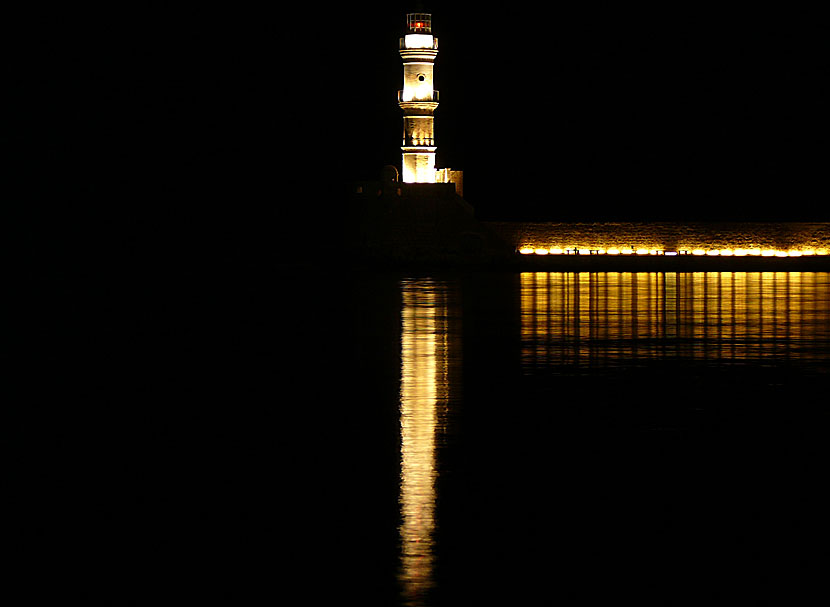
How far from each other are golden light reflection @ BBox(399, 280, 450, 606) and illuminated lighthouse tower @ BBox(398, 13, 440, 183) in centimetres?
2416

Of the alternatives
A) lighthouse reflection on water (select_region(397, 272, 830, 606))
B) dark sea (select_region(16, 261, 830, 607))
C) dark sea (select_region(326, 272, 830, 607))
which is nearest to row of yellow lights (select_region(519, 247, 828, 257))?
lighthouse reflection on water (select_region(397, 272, 830, 606))

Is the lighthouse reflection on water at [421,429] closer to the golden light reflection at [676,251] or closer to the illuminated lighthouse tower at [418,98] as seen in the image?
the illuminated lighthouse tower at [418,98]

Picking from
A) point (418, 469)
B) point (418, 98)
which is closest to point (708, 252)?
point (418, 98)

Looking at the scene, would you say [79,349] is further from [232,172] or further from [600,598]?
[232,172]

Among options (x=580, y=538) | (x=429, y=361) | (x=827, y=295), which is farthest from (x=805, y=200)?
(x=580, y=538)

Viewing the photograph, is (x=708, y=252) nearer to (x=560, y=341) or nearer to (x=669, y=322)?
(x=669, y=322)

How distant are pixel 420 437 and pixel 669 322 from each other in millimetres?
9715

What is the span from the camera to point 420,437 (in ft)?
25.9

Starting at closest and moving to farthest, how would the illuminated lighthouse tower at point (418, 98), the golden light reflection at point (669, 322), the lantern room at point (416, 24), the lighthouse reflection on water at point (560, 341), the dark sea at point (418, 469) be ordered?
the dark sea at point (418, 469), the lighthouse reflection on water at point (560, 341), the golden light reflection at point (669, 322), the illuminated lighthouse tower at point (418, 98), the lantern room at point (416, 24)

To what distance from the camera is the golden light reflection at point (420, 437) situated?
5.11m

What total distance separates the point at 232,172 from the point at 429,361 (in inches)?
1319

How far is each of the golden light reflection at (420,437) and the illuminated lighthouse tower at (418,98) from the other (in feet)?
79.3

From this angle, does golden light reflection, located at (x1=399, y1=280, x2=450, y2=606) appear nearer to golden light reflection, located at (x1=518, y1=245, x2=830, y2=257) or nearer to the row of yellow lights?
golden light reflection, located at (x1=518, y1=245, x2=830, y2=257)

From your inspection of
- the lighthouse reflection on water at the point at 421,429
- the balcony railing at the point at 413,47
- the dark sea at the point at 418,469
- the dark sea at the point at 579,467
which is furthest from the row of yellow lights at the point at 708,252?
the dark sea at the point at 418,469
